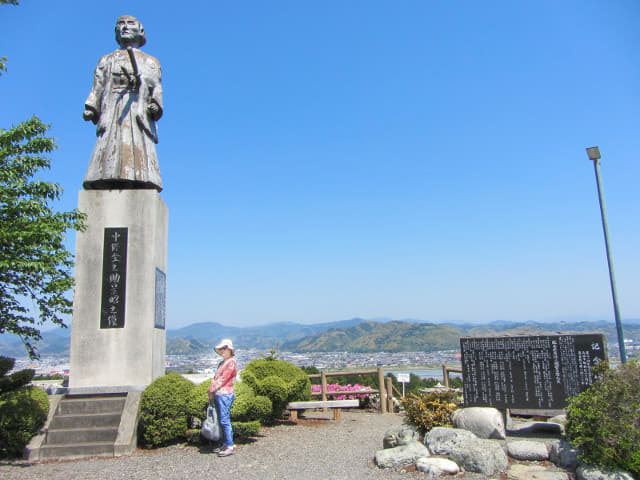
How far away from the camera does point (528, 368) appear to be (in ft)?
24.1

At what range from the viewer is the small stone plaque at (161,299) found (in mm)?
8484

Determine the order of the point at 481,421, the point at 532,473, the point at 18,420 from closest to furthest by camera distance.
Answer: the point at 532,473 < the point at 18,420 < the point at 481,421

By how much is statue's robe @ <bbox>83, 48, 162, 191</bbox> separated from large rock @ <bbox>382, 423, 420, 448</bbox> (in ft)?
20.4

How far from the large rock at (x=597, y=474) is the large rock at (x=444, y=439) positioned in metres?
1.32

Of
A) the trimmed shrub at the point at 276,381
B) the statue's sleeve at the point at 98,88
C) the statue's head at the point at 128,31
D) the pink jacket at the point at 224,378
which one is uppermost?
the statue's head at the point at 128,31

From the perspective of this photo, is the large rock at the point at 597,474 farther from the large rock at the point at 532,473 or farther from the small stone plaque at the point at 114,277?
the small stone plaque at the point at 114,277

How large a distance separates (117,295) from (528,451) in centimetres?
695

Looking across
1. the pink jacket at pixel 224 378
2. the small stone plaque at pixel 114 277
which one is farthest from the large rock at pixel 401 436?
the small stone plaque at pixel 114 277

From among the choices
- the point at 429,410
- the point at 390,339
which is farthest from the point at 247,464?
the point at 390,339

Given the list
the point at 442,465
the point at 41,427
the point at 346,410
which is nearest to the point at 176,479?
the point at 41,427

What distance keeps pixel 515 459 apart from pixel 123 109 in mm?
Result: 9111

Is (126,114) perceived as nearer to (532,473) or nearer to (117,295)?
(117,295)

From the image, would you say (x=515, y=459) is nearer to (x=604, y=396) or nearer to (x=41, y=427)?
(x=604, y=396)

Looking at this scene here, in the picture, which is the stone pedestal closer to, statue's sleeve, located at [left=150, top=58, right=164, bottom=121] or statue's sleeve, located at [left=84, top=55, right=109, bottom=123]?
statue's sleeve, located at [left=84, top=55, right=109, bottom=123]
